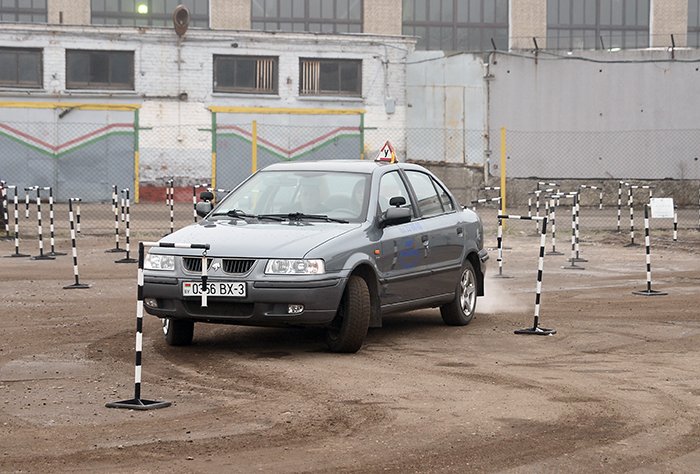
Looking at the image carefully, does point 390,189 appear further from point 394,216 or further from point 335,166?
point 394,216

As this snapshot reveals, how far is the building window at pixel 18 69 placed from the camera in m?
40.3

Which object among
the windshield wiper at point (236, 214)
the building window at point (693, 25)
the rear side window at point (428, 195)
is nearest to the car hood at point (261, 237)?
the windshield wiper at point (236, 214)

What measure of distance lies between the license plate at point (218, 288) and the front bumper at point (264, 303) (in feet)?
0.11

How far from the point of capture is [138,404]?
30.2 ft

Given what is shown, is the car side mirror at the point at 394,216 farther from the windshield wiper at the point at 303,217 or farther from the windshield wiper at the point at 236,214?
the windshield wiper at the point at 236,214

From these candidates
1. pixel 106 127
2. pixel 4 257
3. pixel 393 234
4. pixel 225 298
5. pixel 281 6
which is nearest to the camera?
pixel 225 298

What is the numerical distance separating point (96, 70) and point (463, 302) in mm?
28233

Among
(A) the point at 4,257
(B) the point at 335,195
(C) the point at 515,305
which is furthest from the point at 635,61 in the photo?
(B) the point at 335,195

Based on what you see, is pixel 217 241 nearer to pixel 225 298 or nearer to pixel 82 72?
pixel 225 298

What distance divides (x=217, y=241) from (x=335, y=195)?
1550 millimetres

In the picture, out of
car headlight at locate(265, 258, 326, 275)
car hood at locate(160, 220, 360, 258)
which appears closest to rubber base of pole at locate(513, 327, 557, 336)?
car hood at locate(160, 220, 360, 258)

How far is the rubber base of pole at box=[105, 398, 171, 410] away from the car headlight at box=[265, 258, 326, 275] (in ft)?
7.98

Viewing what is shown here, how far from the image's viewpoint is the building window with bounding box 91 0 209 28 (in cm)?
5219

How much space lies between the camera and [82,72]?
134ft
